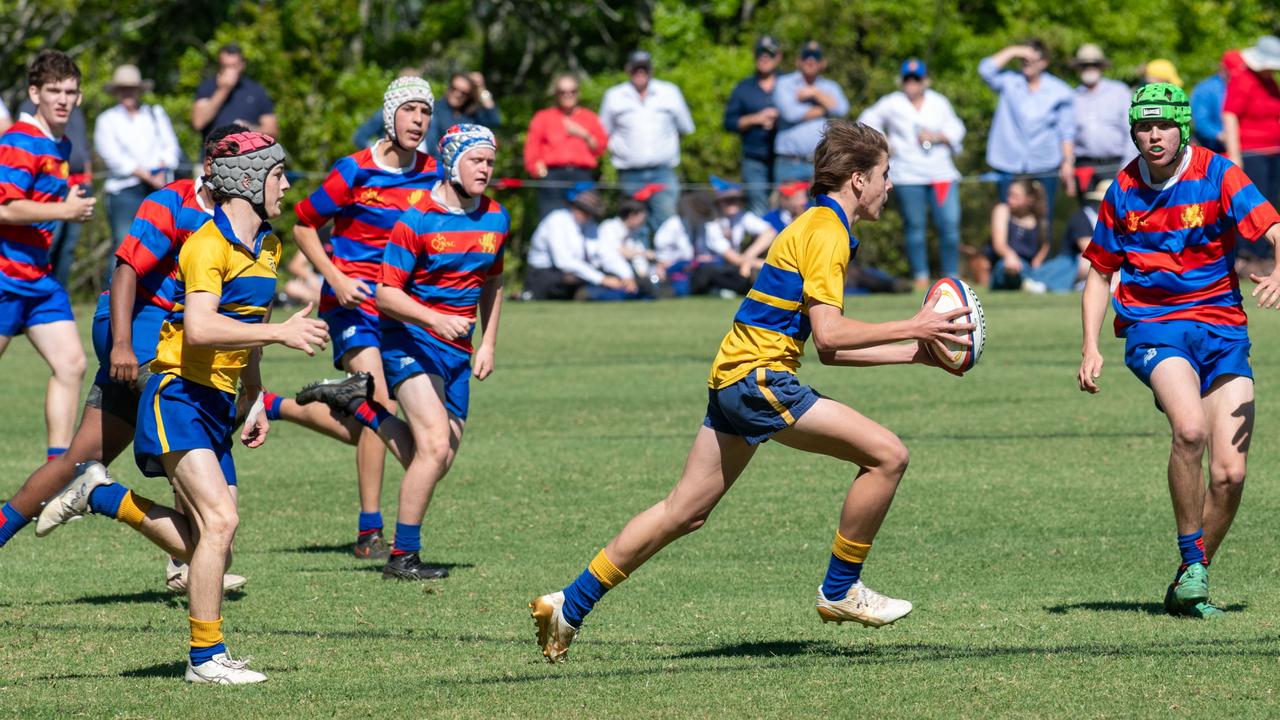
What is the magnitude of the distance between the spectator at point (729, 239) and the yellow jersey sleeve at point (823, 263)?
13.8 metres

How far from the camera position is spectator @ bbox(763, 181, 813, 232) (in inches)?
782

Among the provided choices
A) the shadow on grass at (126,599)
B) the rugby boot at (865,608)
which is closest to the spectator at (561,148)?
the shadow on grass at (126,599)

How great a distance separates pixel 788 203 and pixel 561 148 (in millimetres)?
2444

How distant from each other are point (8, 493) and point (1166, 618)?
609 cm

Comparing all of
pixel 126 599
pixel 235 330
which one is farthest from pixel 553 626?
pixel 126 599

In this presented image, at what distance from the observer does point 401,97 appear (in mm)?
9062

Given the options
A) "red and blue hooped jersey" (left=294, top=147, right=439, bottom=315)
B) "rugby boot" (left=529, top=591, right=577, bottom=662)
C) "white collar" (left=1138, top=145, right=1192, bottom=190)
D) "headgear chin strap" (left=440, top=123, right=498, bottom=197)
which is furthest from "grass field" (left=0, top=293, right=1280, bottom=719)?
"headgear chin strap" (left=440, top=123, right=498, bottom=197)

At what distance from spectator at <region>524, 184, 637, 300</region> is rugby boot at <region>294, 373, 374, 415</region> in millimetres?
11528

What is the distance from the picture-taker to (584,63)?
32344 mm

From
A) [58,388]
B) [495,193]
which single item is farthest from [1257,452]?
[495,193]

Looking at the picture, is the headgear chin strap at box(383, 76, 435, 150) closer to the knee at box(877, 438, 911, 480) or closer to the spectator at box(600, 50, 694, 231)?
the knee at box(877, 438, 911, 480)

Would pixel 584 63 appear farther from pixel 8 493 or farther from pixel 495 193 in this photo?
pixel 8 493

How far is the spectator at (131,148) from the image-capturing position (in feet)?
60.8

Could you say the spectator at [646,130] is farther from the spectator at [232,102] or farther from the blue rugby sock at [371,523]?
the blue rugby sock at [371,523]
